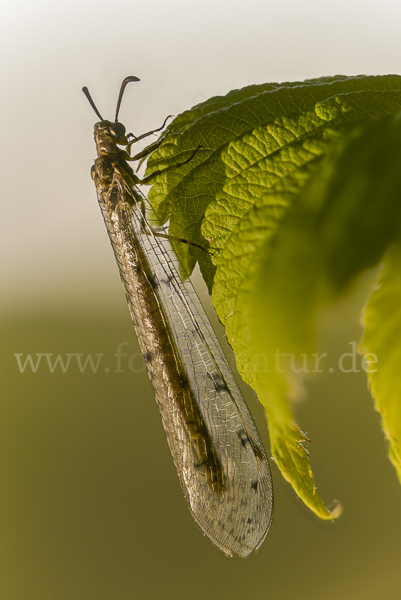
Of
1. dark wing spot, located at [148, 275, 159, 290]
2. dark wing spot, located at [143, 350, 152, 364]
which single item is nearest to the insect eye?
dark wing spot, located at [148, 275, 159, 290]

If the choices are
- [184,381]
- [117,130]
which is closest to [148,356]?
[184,381]

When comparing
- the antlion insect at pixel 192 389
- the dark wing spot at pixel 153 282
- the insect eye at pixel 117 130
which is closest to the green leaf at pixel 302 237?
the antlion insect at pixel 192 389

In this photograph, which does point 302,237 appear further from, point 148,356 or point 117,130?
point 117,130

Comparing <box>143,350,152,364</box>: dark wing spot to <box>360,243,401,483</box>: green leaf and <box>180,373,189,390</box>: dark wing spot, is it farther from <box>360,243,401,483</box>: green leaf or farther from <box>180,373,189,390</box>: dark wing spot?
<box>360,243,401,483</box>: green leaf

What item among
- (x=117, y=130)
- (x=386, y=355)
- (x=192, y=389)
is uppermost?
(x=117, y=130)

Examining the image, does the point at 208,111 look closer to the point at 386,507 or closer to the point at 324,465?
the point at 324,465

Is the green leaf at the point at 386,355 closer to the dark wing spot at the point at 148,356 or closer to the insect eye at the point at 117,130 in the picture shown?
the dark wing spot at the point at 148,356
